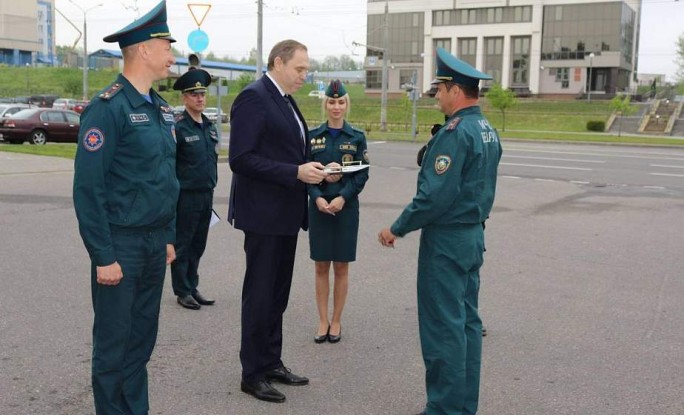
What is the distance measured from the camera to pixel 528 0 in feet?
246

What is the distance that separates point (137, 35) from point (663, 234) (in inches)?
357

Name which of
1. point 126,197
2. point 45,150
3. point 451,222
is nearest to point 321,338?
point 451,222

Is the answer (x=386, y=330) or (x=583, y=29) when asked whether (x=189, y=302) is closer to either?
(x=386, y=330)

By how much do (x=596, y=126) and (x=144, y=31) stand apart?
49.8 meters

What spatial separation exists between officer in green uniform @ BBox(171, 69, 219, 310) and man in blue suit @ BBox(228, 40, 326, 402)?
1.83 meters

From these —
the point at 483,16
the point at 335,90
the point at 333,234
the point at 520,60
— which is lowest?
the point at 333,234

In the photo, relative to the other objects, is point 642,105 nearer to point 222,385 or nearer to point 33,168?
point 33,168

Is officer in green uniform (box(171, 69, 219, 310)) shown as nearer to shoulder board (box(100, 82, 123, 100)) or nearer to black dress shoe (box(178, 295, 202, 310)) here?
black dress shoe (box(178, 295, 202, 310))

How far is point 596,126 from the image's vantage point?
48906mm

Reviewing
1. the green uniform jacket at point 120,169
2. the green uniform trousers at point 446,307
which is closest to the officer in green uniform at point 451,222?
the green uniform trousers at point 446,307

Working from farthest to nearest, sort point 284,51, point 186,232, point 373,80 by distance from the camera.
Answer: point 373,80
point 186,232
point 284,51

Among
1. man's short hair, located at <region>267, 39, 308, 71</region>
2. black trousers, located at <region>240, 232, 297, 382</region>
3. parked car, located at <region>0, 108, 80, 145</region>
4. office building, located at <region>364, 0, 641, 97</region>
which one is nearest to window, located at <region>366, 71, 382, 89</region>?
office building, located at <region>364, 0, 641, 97</region>

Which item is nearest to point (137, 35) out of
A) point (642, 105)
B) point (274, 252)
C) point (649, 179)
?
point (274, 252)

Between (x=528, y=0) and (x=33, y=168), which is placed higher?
(x=528, y=0)
